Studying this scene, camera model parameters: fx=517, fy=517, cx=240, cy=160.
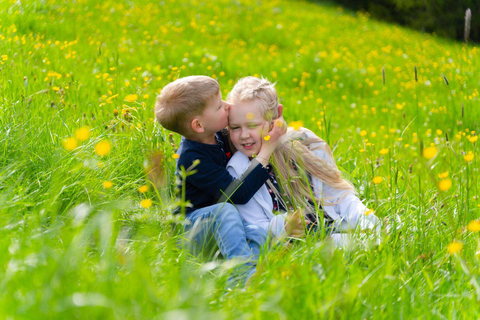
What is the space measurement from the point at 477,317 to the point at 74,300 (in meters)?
1.22

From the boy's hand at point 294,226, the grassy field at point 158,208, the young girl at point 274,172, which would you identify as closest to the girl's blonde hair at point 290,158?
the young girl at point 274,172

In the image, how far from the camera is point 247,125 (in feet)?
8.64

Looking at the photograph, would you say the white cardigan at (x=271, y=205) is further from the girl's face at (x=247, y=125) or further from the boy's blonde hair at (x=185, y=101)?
the boy's blonde hair at (x=185, y=101)

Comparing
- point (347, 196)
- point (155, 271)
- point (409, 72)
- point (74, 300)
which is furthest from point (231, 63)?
point (74, 300)

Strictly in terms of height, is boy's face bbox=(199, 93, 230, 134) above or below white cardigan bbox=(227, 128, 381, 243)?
above

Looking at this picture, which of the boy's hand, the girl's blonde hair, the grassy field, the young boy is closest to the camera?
the grassy field

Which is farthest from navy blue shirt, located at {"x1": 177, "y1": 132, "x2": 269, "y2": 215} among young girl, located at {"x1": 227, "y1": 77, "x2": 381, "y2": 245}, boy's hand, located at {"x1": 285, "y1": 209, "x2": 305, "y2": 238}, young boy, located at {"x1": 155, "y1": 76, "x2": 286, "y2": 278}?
boy's hand, located at {"x1": 285, "y1": 209, "x2": 305, "y2": 238}

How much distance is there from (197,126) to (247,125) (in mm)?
258

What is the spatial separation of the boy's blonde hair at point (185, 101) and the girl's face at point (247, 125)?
0.50 feet

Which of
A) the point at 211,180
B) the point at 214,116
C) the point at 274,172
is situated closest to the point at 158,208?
the point at 211,180

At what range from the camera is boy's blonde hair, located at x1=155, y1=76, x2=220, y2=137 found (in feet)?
8.34

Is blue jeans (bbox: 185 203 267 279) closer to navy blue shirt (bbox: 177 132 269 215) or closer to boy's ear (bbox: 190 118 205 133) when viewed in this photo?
navy blue shirt (bbox: 177 132 269 215)

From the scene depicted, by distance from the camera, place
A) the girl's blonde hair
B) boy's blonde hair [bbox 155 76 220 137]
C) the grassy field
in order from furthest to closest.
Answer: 1. the girl's blonde hair
2. boy's blonde hair [bbox 155 76 220 137]
3. the grassy field

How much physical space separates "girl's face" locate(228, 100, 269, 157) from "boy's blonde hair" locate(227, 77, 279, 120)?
0.08ft
